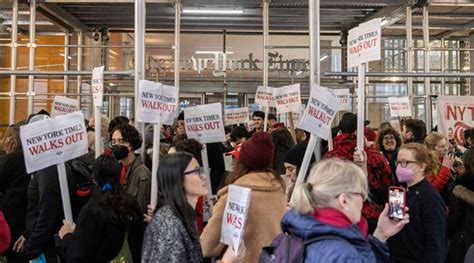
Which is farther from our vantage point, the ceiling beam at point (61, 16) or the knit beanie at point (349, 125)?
the ceiling beam at point (61, 16)

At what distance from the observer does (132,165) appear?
4.50 metres

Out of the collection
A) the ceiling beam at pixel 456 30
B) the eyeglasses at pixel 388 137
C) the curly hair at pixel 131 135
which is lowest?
the eyeglasses at pixel 388 137

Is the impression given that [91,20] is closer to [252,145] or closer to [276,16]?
[276,16]

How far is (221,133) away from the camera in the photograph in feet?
16.5

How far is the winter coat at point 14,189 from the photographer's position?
4.53m

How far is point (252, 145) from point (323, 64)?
950 centimetres

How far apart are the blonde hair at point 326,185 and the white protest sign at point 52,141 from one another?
220 centimetres

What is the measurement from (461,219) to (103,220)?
2816 mm

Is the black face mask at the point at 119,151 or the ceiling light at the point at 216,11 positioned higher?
the ceiling light at the point at 216,11

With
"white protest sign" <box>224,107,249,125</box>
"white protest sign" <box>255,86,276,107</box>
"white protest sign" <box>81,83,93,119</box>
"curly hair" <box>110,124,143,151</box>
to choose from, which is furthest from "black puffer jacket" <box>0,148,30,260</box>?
"white protest sign" <box>81,83,93,119</box>

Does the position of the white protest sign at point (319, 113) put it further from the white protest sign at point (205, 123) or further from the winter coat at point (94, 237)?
the winter coat at point (94, 237)

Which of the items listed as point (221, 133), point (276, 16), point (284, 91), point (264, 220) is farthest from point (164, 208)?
point (276, 16)

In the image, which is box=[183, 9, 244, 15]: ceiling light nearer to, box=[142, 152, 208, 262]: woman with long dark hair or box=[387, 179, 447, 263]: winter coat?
box=[387, 179, 447, 263]: winter coat

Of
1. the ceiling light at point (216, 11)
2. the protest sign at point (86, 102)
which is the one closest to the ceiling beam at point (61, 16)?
the protest sign at point (86, 102)
